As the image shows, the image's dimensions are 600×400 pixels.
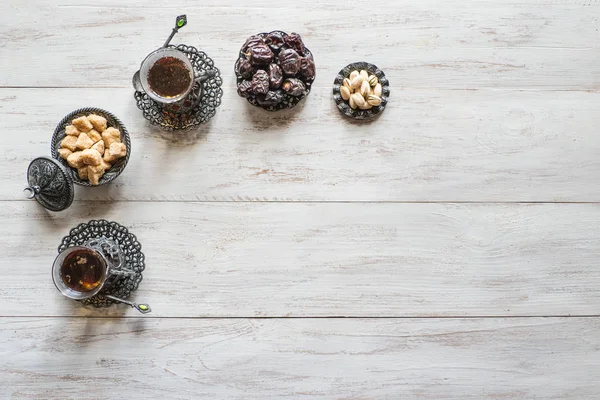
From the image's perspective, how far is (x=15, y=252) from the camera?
1551 millimetres

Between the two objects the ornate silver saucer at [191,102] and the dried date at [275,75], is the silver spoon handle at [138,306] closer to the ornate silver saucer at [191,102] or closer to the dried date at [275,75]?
the ornate silver saucer at [191,102]

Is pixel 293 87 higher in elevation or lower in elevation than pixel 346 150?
higher

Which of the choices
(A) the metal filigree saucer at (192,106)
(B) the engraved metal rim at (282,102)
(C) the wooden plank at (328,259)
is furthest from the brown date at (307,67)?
(C) the wooden plank at (328,259)

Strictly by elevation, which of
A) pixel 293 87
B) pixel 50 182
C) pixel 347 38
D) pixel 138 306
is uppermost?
pixel 347 38

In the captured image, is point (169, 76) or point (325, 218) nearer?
point (169, 76)

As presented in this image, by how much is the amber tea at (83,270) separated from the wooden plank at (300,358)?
6.6 inches

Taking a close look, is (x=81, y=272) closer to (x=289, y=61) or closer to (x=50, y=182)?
(x=50, y=182)

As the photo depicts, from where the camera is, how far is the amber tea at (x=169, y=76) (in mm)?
1470

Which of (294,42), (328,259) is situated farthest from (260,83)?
(328,259)

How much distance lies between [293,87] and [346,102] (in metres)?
0.16

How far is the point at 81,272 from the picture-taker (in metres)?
1.42

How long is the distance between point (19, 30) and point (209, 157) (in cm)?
63

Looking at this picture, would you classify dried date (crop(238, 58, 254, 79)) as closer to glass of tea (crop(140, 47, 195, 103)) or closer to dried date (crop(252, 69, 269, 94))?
dried date (crop(252, 69, 269, 94))

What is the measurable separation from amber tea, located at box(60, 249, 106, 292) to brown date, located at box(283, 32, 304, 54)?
73 centimetres
